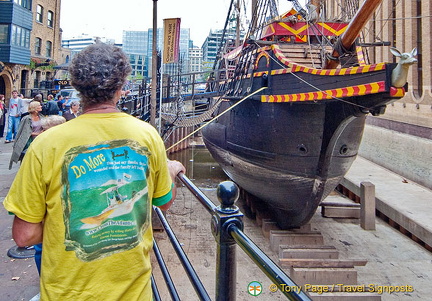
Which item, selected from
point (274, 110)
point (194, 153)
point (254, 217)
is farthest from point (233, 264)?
point (194, 153)

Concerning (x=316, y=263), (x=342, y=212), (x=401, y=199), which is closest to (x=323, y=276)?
(x=316, y=263)

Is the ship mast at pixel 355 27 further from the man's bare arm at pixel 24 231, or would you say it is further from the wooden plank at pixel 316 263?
the man's bare arm at pixel 24 231

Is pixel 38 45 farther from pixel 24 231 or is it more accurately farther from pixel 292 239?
pixel 24 231

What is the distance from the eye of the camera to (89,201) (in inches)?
44.8

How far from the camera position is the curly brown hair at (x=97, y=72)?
1.24 metres

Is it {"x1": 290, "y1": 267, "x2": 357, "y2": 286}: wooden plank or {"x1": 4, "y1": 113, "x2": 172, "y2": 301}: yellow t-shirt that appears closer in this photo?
{"x1": 4, "y1": 113, "x2": 172, "y2": 301}: yellow t-shirt

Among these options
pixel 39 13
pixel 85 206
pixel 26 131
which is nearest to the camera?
pixel 85 206

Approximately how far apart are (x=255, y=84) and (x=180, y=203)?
3857 millimetres

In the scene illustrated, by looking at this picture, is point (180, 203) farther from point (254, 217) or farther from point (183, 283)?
point (183, 283)

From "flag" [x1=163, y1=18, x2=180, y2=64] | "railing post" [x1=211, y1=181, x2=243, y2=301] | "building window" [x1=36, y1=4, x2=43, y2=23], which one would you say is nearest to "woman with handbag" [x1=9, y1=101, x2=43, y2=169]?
"railing post" [x1=211, y1=181, x2=243, y2=301]

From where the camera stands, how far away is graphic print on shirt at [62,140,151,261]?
1130 millimetres

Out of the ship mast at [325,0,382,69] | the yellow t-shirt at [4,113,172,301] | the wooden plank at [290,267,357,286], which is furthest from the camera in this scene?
the wooden plank at [290,267,357,286]

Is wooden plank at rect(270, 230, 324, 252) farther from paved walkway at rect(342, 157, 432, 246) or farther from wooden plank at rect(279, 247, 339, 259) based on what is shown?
paved walkway at rect(342, 157, 432, 246)

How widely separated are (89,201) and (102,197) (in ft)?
0.15
